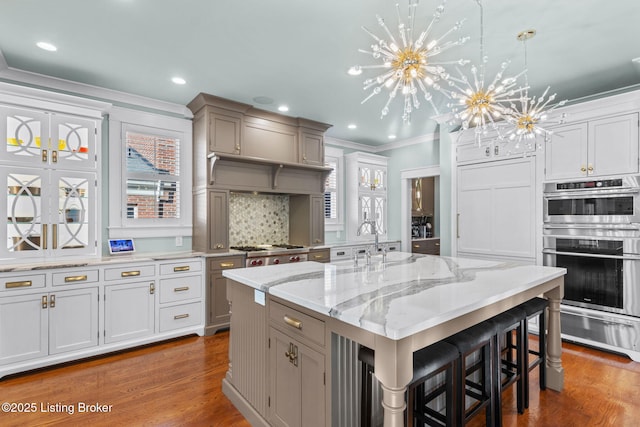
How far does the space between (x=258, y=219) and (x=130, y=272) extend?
6.09 feet

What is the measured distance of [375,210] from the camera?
6.04 metres

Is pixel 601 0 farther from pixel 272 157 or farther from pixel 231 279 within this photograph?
pixel 272 157

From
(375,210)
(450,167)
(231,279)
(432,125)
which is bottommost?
(231,279)

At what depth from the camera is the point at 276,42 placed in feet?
8.84

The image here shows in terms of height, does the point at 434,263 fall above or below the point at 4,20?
below

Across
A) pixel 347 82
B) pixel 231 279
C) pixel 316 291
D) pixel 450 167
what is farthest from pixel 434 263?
pixel 450 167

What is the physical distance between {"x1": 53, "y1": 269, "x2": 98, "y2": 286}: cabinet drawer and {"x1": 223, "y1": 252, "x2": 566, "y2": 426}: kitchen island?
165 centimetres

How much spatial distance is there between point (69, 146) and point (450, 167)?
4.55 m

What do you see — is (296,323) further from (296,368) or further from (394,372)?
(394,372)

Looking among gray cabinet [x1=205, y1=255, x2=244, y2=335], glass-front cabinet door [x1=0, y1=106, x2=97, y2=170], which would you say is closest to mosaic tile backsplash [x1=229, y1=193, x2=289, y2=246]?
gray cabinet [x1=205, y1=255, x2=244, y2=335]

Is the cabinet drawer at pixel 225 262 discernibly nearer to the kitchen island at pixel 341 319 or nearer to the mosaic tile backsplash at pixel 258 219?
the mosaic tile backsplash at pixel 258 219

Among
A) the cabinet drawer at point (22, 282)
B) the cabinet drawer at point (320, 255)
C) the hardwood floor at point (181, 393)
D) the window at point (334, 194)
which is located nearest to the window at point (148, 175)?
the cabinet drawer at point (22, 282)

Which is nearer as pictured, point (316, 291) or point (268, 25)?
point (316, 291)

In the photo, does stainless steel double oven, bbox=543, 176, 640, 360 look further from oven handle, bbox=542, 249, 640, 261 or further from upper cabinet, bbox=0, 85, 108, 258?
upper cabinet, bbox=0, 85, 108, 258
